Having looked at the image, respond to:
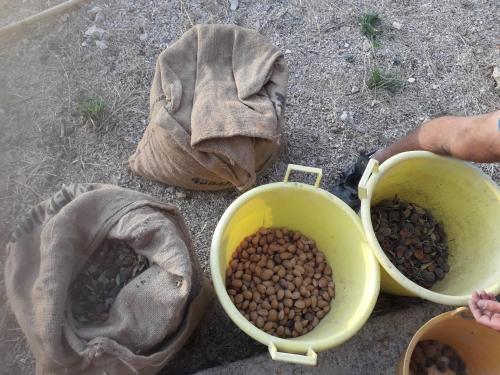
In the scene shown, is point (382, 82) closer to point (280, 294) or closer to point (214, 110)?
point (214, 110)

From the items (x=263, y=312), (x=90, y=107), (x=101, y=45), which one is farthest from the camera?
(x=101, y=45)

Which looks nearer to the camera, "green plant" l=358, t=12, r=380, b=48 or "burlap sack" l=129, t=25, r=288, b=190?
"burlap sack" l=129, t=25, r=288, b=190

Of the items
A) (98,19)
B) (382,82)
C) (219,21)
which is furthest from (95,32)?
(382,82)

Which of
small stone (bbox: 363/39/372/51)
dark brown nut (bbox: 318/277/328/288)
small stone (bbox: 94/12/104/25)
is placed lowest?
dark brown nut (bbox: 318/277/328/288)

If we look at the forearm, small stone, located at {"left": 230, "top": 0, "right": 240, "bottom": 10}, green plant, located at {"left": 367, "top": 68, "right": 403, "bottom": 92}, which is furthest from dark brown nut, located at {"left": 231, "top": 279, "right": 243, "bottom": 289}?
small stone, located at {"left": 230, "top": 0, "right": 240, "bottom": 10}

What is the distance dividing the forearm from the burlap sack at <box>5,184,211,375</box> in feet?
2.88

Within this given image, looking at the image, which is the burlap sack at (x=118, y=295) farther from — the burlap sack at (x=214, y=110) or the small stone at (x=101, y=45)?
the small stone at (x=101, y=45)

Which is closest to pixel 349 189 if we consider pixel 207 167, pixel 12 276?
pixel 207 167

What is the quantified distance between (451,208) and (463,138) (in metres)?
0.35

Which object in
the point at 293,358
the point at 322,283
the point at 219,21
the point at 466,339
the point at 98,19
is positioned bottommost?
the point at 466,339

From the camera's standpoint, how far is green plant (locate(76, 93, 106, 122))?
2066mm

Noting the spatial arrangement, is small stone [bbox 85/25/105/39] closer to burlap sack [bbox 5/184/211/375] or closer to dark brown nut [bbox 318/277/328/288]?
burlap sack [bbox 5/184/211/375]

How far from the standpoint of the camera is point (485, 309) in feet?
4.18

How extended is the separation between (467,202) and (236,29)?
42.5 inches
